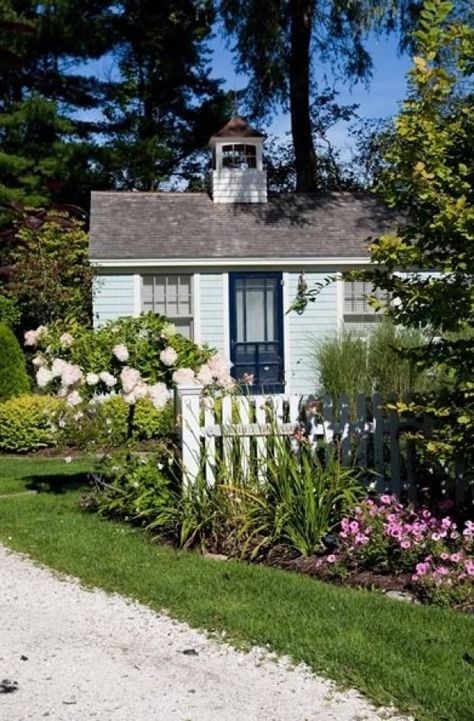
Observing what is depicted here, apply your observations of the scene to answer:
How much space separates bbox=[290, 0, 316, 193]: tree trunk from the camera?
74.5 feet

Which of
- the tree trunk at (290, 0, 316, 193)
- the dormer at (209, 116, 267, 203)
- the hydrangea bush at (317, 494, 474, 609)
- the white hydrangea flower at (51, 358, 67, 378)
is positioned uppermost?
the tree trunk at (290, 0, 316, 193)

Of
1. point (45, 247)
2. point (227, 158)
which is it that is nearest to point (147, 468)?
point (45, 247)

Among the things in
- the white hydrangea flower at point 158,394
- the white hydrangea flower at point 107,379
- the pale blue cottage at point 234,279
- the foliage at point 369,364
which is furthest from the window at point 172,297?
the white hydrangea flower at point 158,394

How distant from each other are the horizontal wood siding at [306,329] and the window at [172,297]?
1.96 meters

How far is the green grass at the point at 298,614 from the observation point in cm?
391

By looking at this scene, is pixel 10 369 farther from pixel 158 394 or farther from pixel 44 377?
pixel 158 394

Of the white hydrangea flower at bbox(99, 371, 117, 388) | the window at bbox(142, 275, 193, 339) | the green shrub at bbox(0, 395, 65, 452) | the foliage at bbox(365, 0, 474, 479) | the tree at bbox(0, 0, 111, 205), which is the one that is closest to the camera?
the foliage at bbox(365, 0, 474, 479)

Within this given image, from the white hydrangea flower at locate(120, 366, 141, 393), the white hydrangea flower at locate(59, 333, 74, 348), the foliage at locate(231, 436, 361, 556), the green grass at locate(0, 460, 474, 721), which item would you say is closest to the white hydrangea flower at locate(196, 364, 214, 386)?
the white hydrangea flower at locate(120, 366, 141, 393)

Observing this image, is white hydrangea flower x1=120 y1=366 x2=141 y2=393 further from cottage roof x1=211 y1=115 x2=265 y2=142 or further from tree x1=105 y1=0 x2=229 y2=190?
tree x1=105 y1=0 x2=229 y2=190

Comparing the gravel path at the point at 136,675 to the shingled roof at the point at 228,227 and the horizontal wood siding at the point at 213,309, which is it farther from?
the shingled roof at the point at 228,227

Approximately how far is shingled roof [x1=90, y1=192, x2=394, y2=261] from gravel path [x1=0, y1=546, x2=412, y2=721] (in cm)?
1197

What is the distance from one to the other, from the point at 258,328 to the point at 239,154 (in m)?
4.66

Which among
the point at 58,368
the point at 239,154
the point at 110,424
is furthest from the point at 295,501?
the point at 239,154

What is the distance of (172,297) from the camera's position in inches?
663
